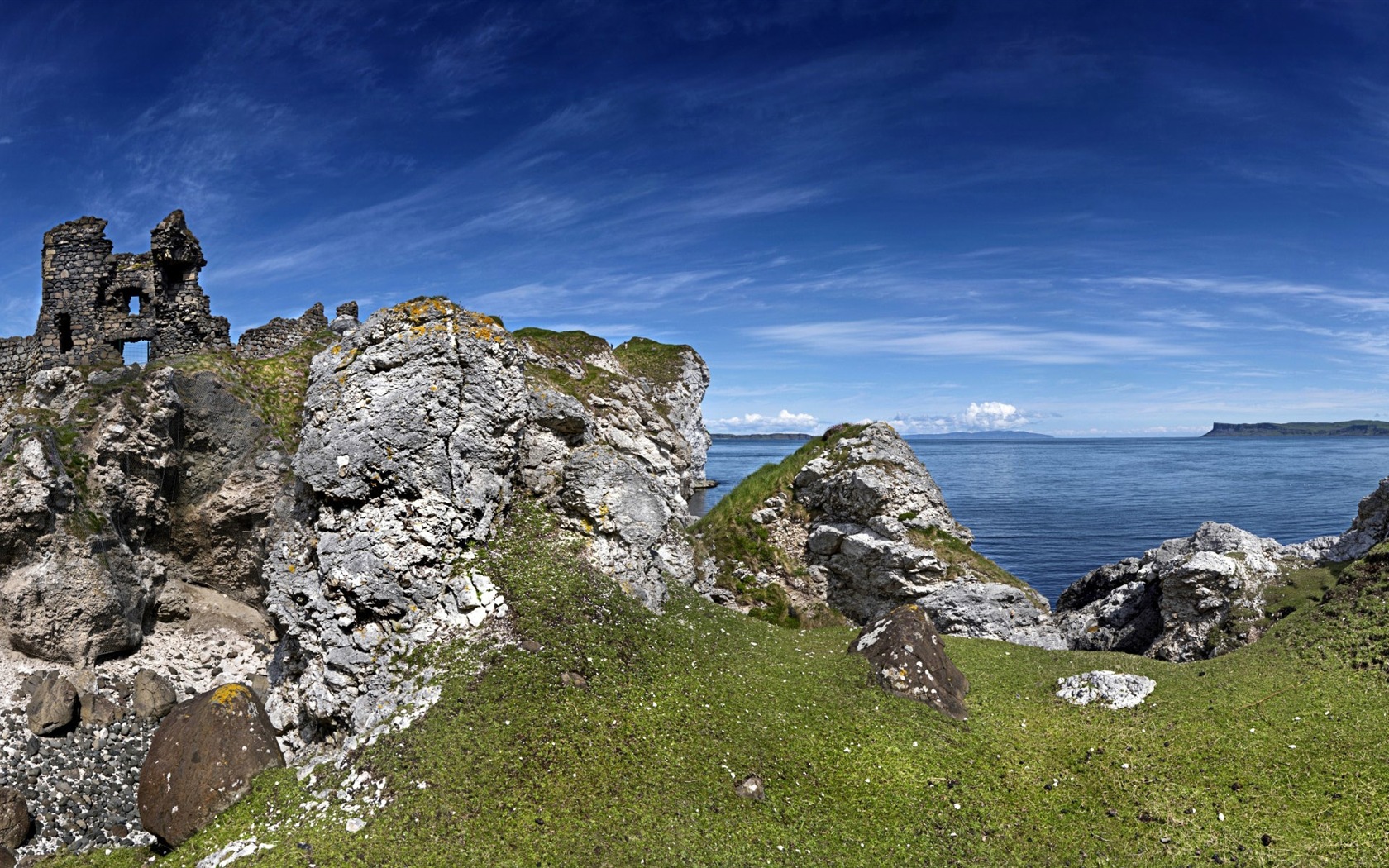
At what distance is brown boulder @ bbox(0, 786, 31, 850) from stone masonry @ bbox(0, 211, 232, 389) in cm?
2274

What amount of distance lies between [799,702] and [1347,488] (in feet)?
410

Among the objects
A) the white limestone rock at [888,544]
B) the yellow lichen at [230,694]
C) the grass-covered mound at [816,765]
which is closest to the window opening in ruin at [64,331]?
the yellow lichen at [230,694]

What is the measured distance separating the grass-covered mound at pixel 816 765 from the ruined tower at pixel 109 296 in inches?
1066

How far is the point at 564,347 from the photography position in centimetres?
4088

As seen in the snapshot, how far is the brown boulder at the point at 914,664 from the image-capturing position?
15.9 m

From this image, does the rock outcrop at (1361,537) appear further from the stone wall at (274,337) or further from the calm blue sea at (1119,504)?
the stone wall at (274,337)

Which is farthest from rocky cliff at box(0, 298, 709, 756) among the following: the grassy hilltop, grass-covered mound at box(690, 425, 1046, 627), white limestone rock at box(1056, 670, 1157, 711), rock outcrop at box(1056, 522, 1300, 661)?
rock outcrop at box(1056, 522, 1300, 661)

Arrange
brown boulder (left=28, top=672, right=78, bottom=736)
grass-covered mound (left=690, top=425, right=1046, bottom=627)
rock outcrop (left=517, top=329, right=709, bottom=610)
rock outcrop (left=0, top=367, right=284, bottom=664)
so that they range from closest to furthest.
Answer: brown boulder (left=28, top=672, right=78, bottom=736) < rock outcrop (left=517, top=329, right=709, bottom=610) < rock outcrop (left=0, top=367, right=284, bottom=664) < grass-covered mound (left=690, top=425, right=1046, bottom=627)

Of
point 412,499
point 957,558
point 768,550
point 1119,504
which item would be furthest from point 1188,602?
point 1119,504

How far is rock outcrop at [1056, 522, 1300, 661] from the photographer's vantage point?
2102cm

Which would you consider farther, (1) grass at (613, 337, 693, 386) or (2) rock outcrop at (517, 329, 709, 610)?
(1) grass at (613, 337, 693, 386)

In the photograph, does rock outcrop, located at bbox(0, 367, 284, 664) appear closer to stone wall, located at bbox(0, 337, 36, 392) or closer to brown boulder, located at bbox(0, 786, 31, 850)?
brown boulder, located at bbox(0, 786, 31, 850)

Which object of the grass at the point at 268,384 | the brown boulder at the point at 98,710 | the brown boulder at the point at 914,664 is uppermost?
the grass at the point at 268,384

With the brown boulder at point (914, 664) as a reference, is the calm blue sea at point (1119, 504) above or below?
below
